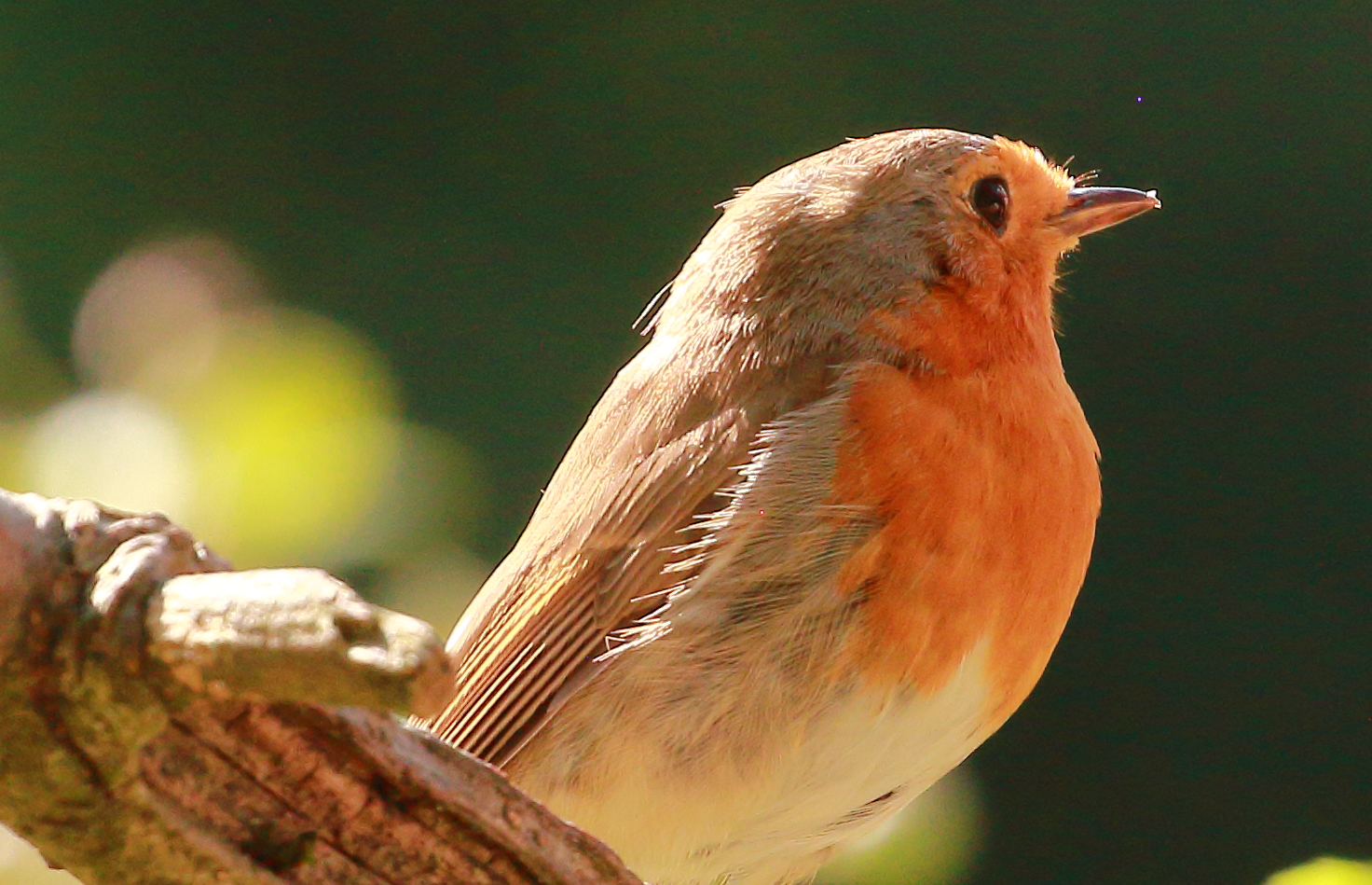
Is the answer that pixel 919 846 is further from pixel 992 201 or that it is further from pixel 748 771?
pixel 992 201

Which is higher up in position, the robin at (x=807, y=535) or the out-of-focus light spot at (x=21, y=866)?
the robin at (x=807, y=535)

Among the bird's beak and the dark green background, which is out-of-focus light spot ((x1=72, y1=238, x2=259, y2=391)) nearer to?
the dark green background

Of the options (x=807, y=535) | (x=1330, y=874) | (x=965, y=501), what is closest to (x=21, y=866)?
(x=807, y=535)

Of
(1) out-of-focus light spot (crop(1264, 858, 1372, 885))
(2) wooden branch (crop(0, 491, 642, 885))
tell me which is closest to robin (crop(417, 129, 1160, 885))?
(1) out-of-focus light spot (crop(1264, 858, 1372, 885))

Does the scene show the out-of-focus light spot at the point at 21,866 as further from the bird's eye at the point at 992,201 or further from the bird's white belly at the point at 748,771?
the bird's eye at the point at 992,201

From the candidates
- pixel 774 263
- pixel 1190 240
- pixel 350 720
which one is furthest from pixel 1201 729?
pixel 350 720

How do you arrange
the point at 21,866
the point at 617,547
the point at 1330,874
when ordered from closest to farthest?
the point at 21,866
the point at 1330,874
the point at 617,547

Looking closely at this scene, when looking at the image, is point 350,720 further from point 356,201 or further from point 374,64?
point 374,64

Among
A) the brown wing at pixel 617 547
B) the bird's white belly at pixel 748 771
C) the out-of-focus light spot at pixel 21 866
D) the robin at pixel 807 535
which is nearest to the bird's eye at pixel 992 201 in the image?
the robin at pixel 807 535
